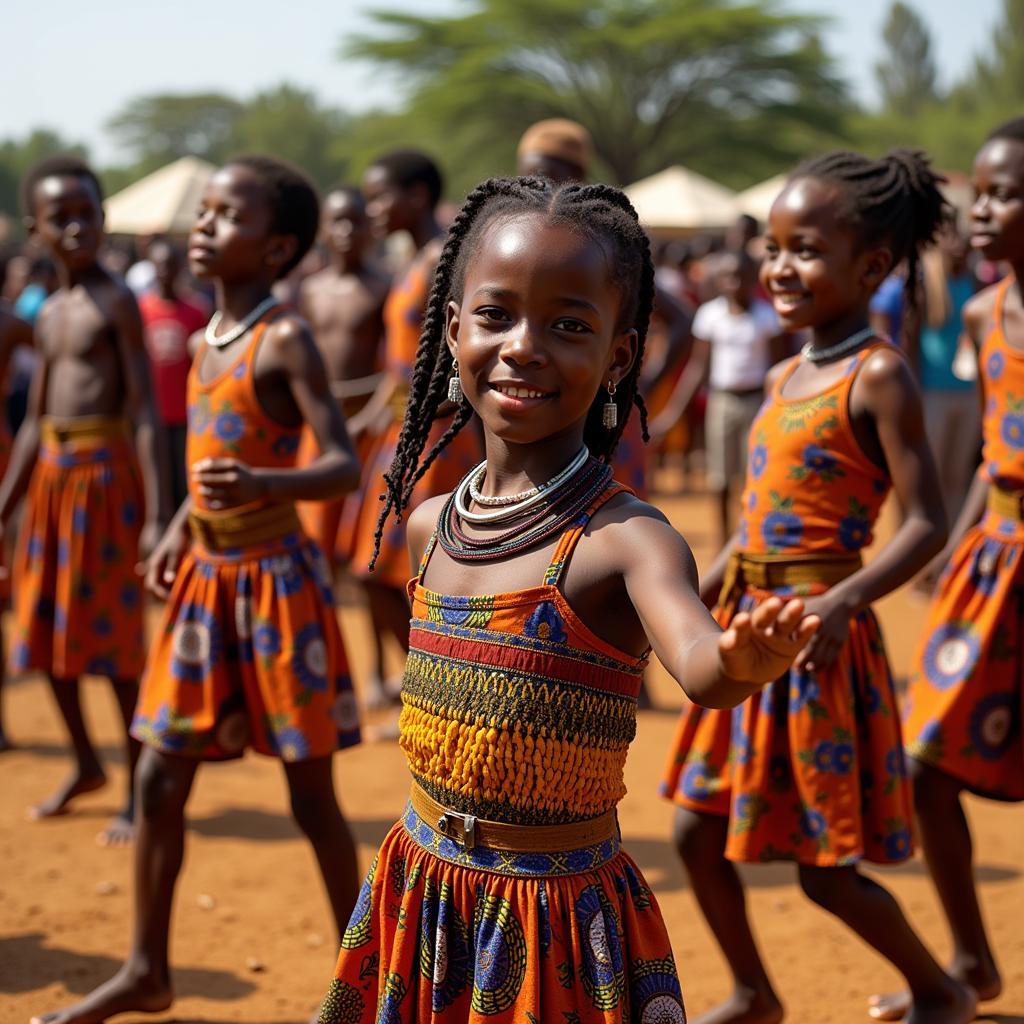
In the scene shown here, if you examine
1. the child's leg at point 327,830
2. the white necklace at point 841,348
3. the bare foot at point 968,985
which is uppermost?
the white necklace at point 841,348

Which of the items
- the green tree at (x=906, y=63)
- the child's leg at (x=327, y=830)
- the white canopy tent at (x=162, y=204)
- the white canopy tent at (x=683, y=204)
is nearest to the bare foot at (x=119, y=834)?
the child's leg at (x=327, y=830)

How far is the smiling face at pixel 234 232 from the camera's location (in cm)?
376

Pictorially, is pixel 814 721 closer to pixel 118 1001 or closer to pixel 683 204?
pixel 118 1001

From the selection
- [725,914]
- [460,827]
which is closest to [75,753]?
[725,914]

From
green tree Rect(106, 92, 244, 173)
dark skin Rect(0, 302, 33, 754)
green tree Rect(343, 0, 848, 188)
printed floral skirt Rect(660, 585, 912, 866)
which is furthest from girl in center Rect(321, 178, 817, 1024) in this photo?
green tree Rect(106, 92, 244, 173)

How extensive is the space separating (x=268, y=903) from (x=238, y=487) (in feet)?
5.63

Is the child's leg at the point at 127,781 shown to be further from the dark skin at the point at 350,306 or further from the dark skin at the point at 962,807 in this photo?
the dark skin at the point at 962,807

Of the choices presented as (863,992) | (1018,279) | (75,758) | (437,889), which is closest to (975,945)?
(863,992)

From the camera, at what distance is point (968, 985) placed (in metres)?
3.63

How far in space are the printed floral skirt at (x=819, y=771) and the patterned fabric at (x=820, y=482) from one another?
14cm

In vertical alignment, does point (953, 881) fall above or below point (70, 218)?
below

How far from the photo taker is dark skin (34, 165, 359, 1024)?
343cm

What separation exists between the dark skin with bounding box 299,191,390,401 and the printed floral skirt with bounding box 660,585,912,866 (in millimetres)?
3998

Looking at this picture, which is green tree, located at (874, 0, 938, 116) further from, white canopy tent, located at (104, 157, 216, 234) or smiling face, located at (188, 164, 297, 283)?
smiling face, located at (188, 164, 297, 283)
